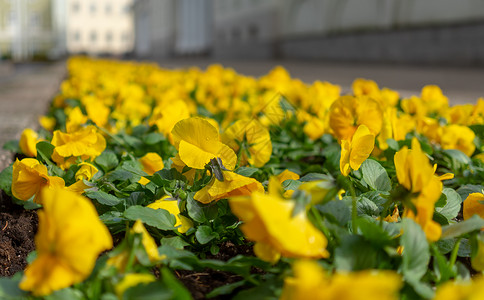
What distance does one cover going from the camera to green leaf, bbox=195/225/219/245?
79 centimetres

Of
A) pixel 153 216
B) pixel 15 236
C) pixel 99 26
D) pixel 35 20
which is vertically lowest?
pixel 99 26

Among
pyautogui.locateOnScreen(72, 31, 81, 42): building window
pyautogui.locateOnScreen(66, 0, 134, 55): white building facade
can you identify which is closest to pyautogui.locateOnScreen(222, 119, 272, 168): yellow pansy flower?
pyautogui.locateOnScreen(66, 0, 134, 55): white building facade

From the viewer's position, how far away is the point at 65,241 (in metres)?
0.47

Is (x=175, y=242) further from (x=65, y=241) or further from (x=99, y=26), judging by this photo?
(x=99, y=26)

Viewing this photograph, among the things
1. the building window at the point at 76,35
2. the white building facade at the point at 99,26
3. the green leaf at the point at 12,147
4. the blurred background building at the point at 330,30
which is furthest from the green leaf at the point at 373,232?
the building window at the point at 76,35

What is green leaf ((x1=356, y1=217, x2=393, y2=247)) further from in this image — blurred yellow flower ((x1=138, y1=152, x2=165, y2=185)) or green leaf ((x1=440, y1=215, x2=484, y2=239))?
blurred yellow flower ((x1=138, y1=152, x2=165, y2=185))

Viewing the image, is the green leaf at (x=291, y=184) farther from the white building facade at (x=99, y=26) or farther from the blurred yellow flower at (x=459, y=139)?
the white building facade at (x=99, y=26)

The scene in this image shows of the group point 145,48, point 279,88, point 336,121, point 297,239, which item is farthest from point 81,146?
point 145,48

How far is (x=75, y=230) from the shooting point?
0.46m

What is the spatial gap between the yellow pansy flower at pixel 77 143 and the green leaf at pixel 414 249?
2.00 ft

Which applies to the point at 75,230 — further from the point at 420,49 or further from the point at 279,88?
the point at 420,49

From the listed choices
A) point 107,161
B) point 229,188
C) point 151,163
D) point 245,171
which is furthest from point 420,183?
point 107,161

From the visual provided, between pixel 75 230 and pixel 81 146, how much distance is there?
57cm

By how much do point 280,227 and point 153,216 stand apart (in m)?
0.31
